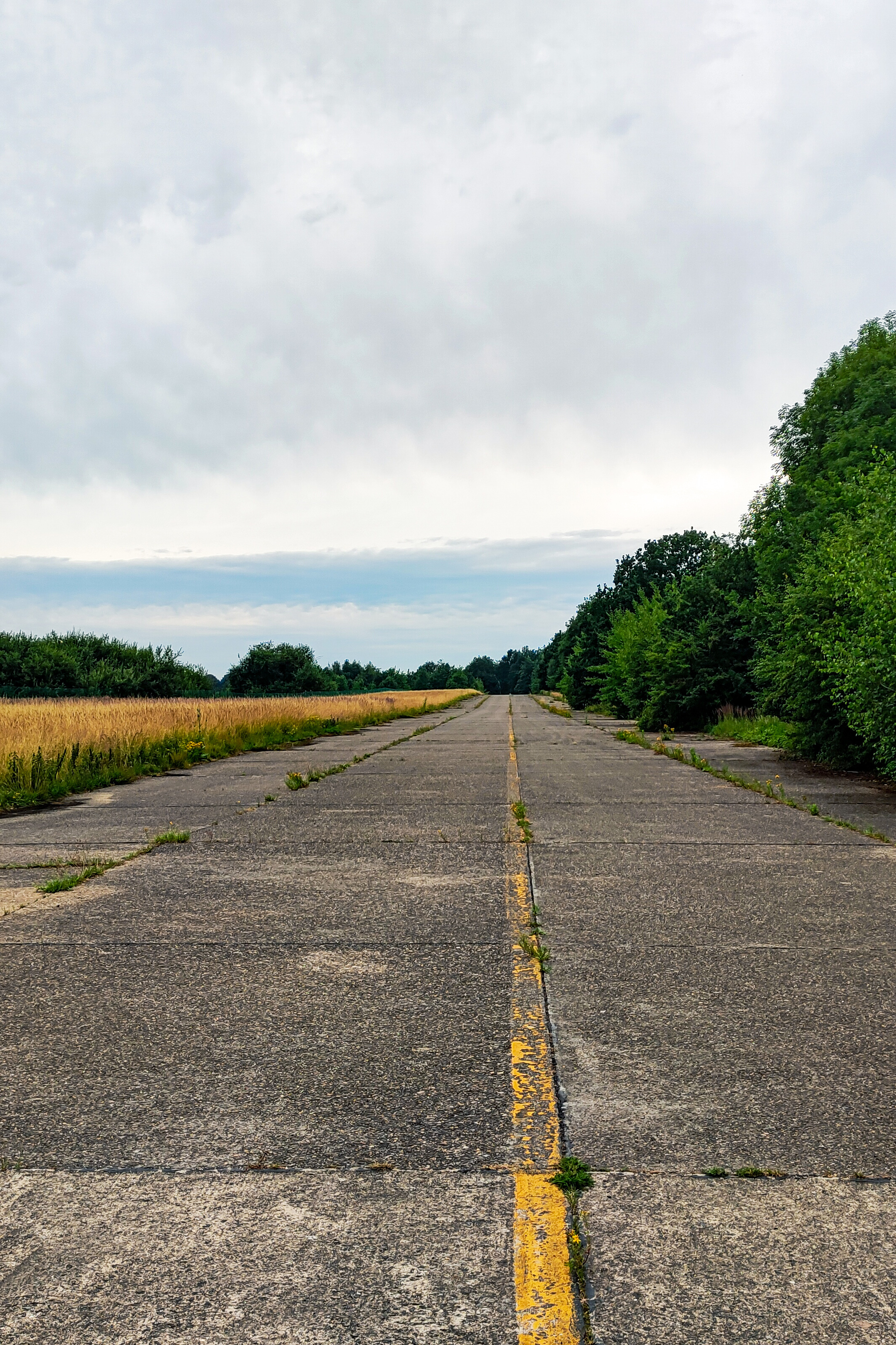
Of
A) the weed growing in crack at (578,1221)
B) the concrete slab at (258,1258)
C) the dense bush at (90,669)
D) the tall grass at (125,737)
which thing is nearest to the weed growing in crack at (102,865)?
the concrete slab at (258,1258)

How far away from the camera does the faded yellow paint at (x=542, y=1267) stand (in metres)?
2.43

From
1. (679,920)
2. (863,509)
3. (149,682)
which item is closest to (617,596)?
(149,682)

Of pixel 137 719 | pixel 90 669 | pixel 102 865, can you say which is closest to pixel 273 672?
pixel 90 669

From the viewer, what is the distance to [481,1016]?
4727 mm

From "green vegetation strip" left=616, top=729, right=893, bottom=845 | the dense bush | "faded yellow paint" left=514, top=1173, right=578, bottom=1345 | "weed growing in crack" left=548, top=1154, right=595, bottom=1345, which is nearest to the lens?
"faded yellow paint" left=514, top=1173, right=578, bottom=1345

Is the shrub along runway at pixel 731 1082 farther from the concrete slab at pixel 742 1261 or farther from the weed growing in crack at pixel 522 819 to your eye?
the weed growing in crack at pixel 522 819

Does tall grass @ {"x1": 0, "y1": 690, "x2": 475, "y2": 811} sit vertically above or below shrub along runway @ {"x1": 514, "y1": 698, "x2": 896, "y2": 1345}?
above

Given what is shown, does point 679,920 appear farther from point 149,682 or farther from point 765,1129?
point 149,682

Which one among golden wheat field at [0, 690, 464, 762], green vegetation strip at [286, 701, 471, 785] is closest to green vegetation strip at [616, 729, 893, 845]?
green vegetation strip at [286, 701, 471, 785]

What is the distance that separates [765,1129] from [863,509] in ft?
42.5

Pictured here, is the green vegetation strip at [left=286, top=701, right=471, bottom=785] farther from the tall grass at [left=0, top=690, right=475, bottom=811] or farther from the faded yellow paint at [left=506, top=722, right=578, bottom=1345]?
the faded yellow paint at [left=506, top=722, right=578, bottom=1345]

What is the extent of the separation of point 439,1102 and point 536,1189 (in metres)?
0.74

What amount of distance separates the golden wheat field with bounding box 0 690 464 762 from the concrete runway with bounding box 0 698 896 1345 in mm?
10153

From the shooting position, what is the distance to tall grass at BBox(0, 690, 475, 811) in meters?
15.4
